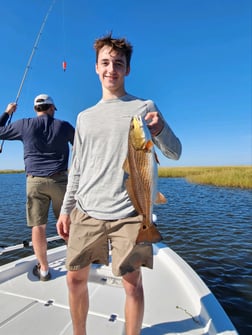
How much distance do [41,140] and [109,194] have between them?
1997 millimetres

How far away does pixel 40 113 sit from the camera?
3.77m

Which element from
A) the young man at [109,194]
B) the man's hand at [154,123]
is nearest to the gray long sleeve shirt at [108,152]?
the young man at [109,194]

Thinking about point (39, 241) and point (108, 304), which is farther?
point (39, 241)

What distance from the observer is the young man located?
1995mm

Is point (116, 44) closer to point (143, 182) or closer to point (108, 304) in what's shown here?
point (143, 182)

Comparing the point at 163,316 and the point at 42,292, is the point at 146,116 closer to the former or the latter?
the point at 163,316

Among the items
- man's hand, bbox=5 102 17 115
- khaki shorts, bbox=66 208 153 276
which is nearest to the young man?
khaki shorts, bbox=66 208 153 276

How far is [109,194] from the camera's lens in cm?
204

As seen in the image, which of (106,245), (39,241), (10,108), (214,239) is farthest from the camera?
(214,239)

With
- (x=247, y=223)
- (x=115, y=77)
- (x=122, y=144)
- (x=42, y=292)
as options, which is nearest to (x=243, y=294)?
(x=42, y=292)

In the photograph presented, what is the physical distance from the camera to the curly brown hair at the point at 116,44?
2.11 m

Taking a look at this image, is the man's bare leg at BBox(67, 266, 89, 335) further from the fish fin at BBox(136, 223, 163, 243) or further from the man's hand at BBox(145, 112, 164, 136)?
the man's hand at BBox(145, 112, 164, 136)

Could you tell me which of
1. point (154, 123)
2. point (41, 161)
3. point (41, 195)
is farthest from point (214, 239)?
point (154, 123)

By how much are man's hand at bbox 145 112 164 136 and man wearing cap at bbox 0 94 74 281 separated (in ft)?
7.12
